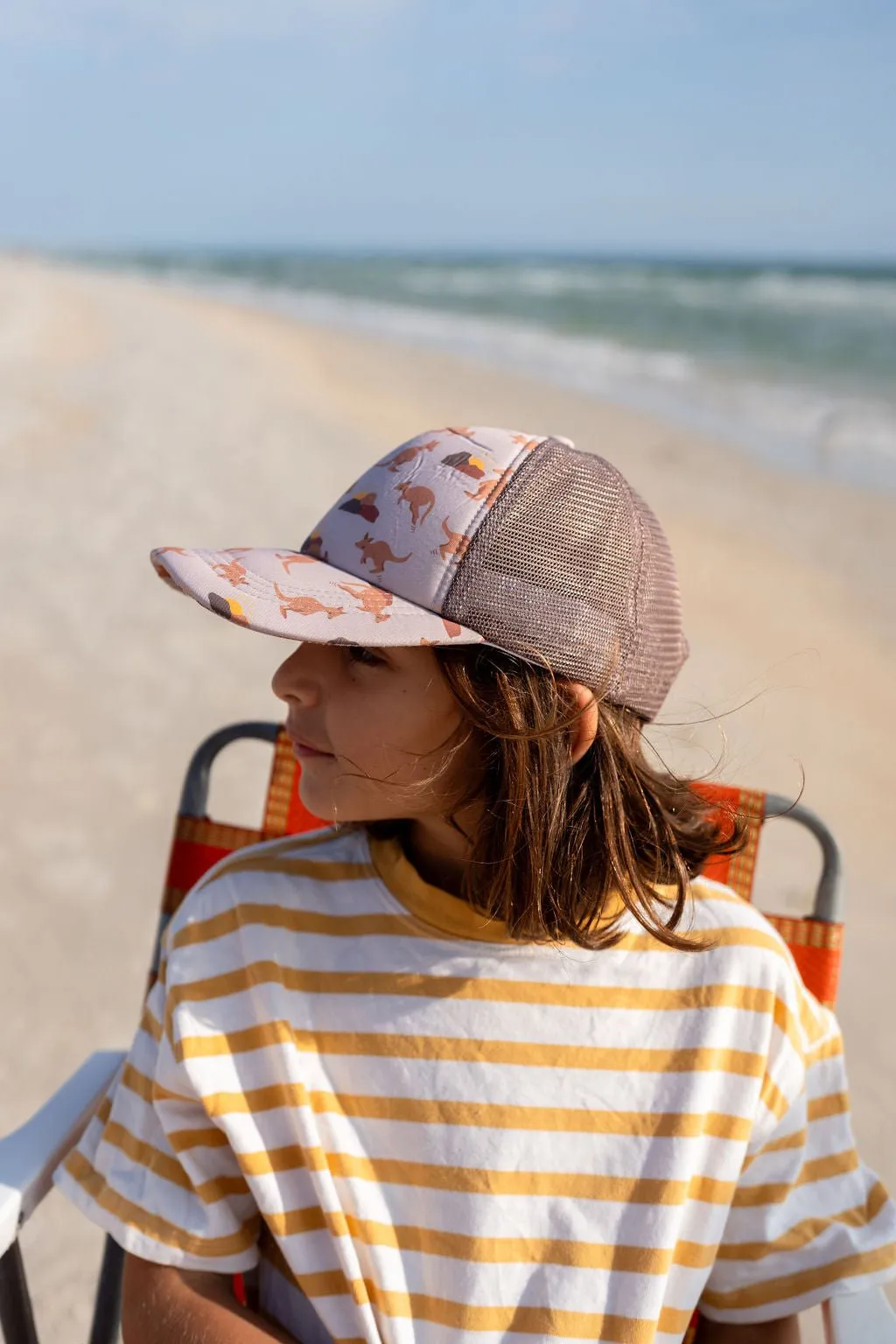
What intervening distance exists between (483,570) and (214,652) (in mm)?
3549

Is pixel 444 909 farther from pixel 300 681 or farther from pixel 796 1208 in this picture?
pixel 796 1208

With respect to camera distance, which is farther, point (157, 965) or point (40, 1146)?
point (157, 965)

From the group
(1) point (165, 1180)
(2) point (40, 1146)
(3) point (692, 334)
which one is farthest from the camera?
(3) point (692, 334)

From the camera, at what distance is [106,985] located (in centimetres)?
269

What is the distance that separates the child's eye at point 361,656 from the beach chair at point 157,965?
0.38 m

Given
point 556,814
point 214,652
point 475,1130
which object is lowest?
point 214,652

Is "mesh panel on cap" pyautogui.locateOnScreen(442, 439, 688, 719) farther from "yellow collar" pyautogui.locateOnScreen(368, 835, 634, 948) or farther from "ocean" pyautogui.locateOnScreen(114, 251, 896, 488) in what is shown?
"ocean" pyautogui.locateOnScreen(114, 251, 896, 488)

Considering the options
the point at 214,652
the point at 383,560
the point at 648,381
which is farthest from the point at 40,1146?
the point at 648,381

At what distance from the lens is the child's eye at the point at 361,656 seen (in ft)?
3.50

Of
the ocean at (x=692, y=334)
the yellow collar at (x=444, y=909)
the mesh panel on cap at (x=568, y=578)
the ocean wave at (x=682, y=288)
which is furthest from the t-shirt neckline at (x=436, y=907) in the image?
the ocean wave at (x=682, y=288)

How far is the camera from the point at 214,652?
4441 mm

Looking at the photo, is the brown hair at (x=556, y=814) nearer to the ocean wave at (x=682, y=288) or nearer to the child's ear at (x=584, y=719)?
the child's ear at (x=584, y=719)

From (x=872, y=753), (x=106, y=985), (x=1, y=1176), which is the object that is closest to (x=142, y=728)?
(x=106, y=985)

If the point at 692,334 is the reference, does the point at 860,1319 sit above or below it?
below
